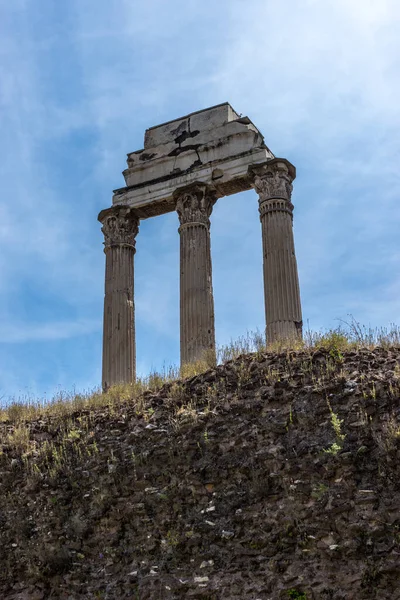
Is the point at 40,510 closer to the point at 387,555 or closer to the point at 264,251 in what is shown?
the point at 387,555

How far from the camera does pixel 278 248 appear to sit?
1877cm

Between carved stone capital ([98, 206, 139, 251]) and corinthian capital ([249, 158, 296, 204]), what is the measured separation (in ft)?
13.1

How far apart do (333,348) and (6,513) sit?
18.5ft

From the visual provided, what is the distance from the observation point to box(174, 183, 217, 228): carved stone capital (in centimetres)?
2019

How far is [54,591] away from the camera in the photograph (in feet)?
29.2

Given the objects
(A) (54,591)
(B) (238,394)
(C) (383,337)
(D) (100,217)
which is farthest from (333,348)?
(D) (100,217)

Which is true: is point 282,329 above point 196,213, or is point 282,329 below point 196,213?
below

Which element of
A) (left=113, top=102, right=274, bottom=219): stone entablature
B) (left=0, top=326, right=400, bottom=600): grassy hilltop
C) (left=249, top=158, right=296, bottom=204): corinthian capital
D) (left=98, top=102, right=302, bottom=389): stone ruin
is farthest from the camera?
(left=113, top=102, right=274, bottom=219): stone entablature

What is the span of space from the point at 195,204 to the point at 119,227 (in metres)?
2.54

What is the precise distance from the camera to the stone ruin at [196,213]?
18.7m

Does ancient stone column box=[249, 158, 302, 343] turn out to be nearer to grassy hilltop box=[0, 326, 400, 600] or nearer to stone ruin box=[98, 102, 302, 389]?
stone ruin box=[98, 102, 302, 389]

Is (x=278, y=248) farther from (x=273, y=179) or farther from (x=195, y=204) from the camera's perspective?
(x=195, y=204)

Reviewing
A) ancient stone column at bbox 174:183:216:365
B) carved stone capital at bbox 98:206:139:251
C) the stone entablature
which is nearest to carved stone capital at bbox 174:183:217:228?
ancient stone column at bbox 174:183:216:365

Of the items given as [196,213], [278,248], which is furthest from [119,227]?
[278,248]
